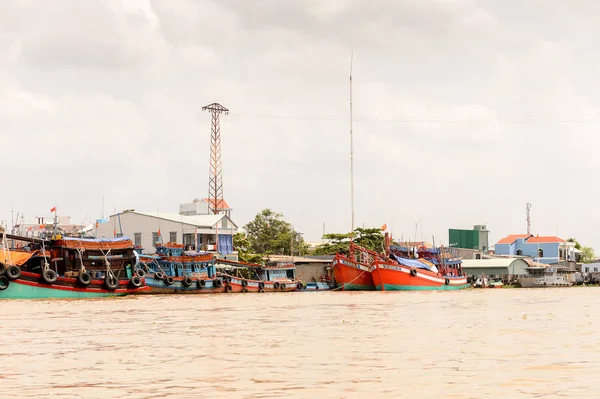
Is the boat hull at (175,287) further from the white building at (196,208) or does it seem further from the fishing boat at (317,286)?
the white building at (196,208)

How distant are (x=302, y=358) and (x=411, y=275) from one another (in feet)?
154

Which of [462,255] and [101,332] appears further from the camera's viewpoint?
[462,255]

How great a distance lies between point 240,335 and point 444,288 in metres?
47.6

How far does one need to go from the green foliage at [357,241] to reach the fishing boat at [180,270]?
24635 mm

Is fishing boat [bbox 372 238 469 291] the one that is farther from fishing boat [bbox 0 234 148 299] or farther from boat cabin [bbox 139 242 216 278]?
fishing boat [bbox 0 234 148 299]

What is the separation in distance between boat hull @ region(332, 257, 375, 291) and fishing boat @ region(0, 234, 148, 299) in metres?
17.0

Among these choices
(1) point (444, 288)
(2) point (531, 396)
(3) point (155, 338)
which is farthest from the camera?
(1) point (444, 288)

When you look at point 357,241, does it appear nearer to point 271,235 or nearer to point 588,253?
point 271,235

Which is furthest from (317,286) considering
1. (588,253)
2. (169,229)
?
(588,253)

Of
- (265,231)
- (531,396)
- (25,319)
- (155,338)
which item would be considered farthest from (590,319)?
(265,231)

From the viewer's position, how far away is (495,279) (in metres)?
81.4

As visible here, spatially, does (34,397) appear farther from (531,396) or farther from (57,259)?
(57,259)

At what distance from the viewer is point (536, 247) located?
4028 inches

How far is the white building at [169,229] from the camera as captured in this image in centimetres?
6819
